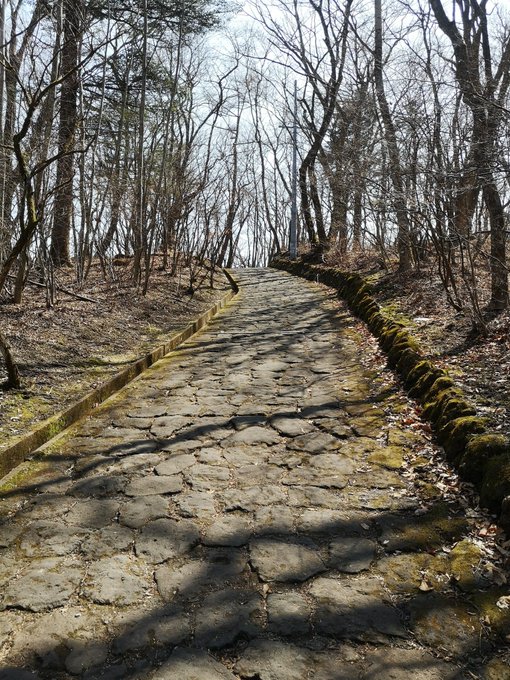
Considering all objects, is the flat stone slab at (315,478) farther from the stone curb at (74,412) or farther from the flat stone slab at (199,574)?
the stone curb at (74,412)

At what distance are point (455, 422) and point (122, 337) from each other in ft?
18.8

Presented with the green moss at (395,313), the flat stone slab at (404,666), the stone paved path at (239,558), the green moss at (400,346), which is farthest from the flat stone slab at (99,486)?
the green moss at (395,313)

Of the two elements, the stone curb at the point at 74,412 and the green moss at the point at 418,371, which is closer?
A: the stone curb at the point at 74,412

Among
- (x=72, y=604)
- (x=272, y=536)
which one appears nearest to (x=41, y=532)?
(x=72, y=604)

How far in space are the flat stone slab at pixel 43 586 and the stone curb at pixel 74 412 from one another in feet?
4.42

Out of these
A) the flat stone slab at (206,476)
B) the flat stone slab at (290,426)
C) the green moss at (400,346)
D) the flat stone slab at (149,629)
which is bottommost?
the flat stone slab at (149,629)

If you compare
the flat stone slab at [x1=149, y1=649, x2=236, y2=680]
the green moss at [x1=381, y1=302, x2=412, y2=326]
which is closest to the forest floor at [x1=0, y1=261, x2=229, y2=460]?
the flat stone slab at [x1=149, y1=649, x2=236, y2=680]

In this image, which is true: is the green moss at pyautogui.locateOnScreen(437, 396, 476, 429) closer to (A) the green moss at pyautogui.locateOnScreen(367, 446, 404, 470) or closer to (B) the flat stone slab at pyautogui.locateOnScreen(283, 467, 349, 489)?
(A) the green moss at pyautogui.locateOnScreen(367, 446, 404, 470)

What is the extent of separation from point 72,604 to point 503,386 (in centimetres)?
410

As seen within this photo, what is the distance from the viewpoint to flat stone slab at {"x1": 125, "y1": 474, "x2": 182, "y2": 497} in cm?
393

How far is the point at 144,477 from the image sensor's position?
13.7 ft

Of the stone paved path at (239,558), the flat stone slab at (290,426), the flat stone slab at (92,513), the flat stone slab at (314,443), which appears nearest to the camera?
the stone paved path at (239,558)

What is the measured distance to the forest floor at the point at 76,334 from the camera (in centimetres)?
536

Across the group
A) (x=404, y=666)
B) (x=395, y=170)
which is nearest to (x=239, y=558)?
(x=404, y=666)
